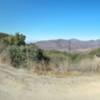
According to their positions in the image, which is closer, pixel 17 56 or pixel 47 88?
pixel 47 88

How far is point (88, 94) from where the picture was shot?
11.1 m

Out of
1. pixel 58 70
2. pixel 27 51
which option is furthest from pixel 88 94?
pixel 27 51

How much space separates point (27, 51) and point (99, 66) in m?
5.52

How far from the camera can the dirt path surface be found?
34.0 ft

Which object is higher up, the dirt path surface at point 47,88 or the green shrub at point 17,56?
the green shrub at point 17,56

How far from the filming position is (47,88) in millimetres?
11633

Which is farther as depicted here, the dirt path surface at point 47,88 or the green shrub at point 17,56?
the green shrub at point 17,56

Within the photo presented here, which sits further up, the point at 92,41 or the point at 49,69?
the point at 92,41

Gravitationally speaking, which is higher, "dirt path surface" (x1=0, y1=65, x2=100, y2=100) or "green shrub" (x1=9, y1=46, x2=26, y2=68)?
"green shrub" (x1=9, y1=46, x2=26, y2=68)

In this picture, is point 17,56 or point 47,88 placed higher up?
point 17,56

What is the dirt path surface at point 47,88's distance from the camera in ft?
34.0

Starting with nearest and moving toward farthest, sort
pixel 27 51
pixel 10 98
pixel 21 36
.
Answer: pixel 10 98 < pixel 27 51 < pixel 21 36

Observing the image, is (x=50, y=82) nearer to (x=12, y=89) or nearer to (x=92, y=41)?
(x=12, y=89)

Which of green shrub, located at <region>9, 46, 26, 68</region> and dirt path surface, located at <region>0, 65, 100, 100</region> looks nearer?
dirt path surface, located at <region>0, 65, 100, 100</region>
